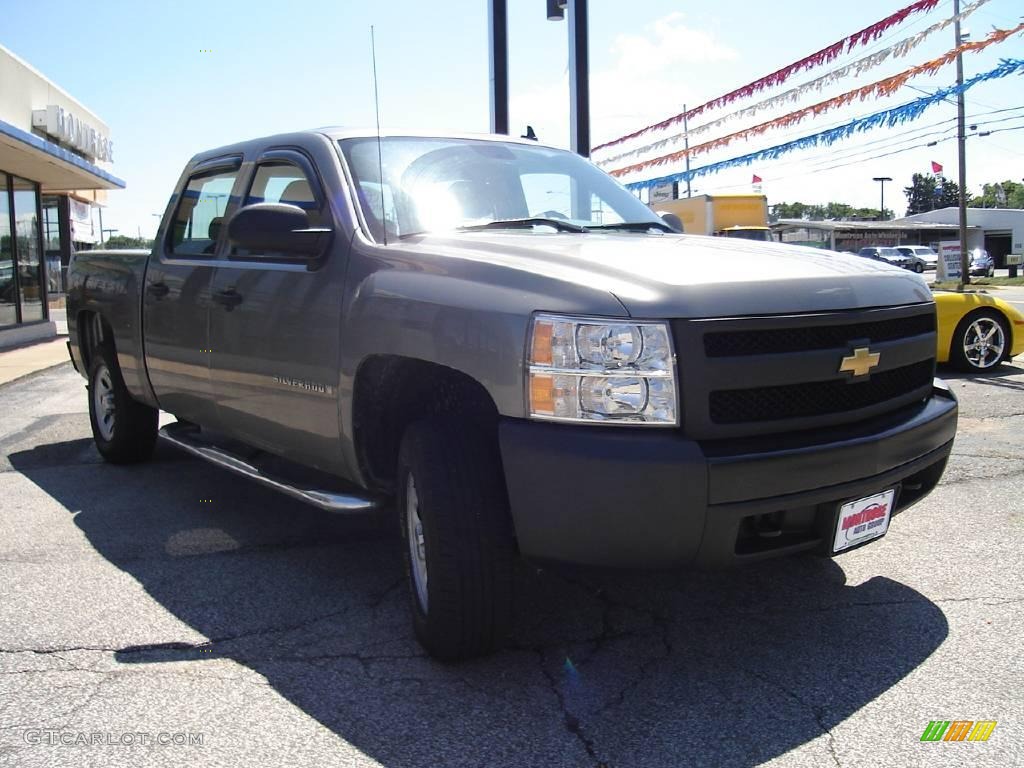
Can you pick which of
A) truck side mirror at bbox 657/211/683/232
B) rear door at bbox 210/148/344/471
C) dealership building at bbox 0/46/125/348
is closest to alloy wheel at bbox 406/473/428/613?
rear door at bbox 210/148/344/471

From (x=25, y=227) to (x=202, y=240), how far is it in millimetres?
15932

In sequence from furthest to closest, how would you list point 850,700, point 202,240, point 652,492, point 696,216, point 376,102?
point 696,216 → point 202,240 → point 376,102 → point 850,700 → point 652,492

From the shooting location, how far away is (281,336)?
393 cm

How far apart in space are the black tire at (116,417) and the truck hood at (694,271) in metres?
3.21

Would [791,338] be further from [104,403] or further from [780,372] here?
[104,403]

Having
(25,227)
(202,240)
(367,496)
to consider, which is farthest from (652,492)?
(25,227)

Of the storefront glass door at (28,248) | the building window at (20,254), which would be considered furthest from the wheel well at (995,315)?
the storefront glass door at (28,248)

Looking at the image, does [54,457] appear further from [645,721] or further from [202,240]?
[645,721]

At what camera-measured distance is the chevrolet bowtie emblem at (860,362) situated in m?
3.00

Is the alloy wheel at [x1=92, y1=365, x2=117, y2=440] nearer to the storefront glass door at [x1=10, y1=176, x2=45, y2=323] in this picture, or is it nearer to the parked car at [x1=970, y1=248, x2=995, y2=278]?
the storefront glass door at [x1=10, y1=176, x2=45, y2=323]

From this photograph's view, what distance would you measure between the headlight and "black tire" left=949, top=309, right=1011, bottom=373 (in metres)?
7.93

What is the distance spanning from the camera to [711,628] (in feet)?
11.3

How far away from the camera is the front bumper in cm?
264

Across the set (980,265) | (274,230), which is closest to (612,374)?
(274,230)
